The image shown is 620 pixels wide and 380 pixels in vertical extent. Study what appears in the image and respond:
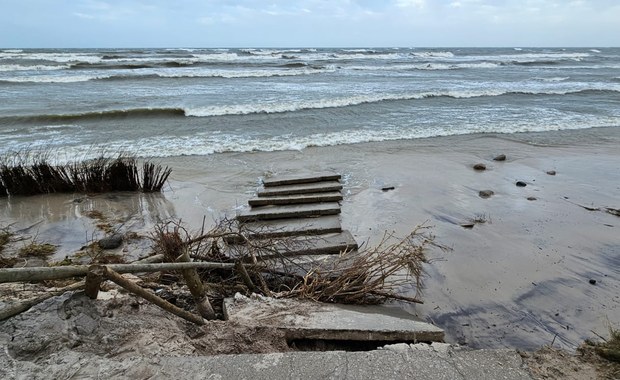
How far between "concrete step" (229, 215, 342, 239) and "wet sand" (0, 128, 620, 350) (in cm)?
37

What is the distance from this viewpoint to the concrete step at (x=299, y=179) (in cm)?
708

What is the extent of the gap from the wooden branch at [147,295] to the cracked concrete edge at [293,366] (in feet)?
1.25

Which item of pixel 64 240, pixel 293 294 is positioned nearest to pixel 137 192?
pixel 64 240

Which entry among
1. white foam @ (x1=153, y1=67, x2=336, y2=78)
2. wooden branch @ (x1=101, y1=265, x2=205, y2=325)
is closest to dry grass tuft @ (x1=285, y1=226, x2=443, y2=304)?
wooden branch @ (x1=101, y1=265, x2=205, y2=325)

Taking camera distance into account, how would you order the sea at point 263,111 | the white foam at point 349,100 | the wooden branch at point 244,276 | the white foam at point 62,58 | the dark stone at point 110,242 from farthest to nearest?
the white foam at point 62,58 < the white foam at point 349,100 < the sea at point 263,111 < the dark stone at point 110,242 < the wooden branch at point 244,276

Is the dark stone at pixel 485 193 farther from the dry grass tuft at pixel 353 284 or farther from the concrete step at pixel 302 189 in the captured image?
the dry grass tuft at pixel 353 284

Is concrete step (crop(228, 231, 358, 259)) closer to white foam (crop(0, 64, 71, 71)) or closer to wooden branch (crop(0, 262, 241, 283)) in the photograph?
wooden branch (crop(0, 262, 241, 283))

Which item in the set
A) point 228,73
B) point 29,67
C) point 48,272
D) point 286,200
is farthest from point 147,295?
point 29,67

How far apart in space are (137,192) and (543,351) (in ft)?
21.2

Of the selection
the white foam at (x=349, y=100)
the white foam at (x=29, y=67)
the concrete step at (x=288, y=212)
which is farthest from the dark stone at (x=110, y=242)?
the white foam at (x=29, y=67)

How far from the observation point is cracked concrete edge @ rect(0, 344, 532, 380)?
86.4 inches

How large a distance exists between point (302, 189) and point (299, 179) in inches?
16.1

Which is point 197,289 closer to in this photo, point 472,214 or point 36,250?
point 36,250

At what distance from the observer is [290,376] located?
2314 mm
